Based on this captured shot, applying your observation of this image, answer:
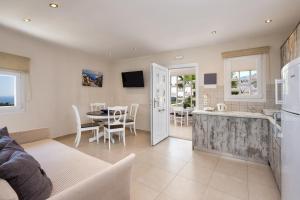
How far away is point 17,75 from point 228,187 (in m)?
4.52

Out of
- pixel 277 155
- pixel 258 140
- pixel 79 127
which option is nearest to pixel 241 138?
pixel 258 140

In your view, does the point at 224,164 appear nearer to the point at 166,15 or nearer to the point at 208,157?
the point at 208,157

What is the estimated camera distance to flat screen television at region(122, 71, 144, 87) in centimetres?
486

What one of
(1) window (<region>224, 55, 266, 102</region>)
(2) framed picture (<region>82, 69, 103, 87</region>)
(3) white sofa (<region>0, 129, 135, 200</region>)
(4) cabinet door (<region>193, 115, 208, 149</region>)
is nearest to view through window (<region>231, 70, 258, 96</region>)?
(1) window (<region>224, 55, 266, 102</region>)

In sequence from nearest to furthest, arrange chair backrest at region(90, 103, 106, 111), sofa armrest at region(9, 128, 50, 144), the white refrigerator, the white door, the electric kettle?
the white refrigerator
sofa armrest at region(9, 128, 50, 144)
the electric kettle
the white door
chair backrest at region(90, 103, 106, 111)

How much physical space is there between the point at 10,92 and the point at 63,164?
9.22 feet

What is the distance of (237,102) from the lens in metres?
3.41

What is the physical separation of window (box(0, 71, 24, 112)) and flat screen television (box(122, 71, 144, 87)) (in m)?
2.77

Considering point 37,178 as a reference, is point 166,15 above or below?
above

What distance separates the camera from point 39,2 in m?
2.01

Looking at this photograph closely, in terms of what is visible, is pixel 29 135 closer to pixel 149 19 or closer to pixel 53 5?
pixel 53 5

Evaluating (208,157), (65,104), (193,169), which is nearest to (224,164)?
(208,157)

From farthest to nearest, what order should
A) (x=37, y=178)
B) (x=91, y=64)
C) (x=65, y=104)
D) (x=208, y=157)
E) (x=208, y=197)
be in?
(x=91, y=64) → (x=65, y=104) → (x=208, y=157) → (x=208, y=197) → (x=37, y=178)

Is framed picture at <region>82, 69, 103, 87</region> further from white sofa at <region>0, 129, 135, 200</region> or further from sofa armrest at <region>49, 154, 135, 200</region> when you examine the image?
sofa armrest at <region>49, 154, 135, 200</region>
